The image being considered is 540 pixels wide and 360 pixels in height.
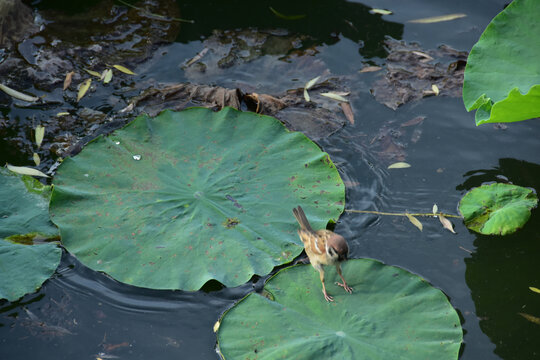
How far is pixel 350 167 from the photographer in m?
4.33

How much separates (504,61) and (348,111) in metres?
1.31

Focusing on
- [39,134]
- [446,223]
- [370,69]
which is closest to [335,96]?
[370,69]

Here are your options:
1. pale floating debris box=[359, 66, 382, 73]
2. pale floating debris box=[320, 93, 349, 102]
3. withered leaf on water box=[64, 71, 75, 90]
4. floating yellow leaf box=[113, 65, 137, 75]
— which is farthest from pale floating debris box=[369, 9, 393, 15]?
withered leaf on water box=[64, 71, 75, 90]

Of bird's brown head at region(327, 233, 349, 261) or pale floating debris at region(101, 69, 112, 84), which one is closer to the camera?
bird's brown head at region(327, 233, 349, 261)

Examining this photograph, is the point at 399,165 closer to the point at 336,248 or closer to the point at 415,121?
the point at 415,121

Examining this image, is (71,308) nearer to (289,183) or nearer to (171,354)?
(171,354)

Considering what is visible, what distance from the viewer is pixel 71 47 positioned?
548 centimetres

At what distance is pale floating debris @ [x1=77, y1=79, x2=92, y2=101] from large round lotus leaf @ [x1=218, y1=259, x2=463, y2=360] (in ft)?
8.77

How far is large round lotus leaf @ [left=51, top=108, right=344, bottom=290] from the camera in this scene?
3.45 m

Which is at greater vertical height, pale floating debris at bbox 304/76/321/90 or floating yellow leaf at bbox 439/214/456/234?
pale floating debris at bbox 304/76/321/90

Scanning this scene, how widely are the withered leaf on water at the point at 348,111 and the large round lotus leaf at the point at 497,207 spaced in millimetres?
1233

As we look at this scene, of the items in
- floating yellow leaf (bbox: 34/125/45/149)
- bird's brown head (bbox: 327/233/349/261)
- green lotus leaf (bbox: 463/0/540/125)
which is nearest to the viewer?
bird's brown head (bbox: 327/233/349/261)

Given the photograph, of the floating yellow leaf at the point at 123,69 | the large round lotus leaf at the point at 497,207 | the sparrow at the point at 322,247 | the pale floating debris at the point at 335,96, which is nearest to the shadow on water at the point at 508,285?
the large round lotus leaf at the point at 497,207

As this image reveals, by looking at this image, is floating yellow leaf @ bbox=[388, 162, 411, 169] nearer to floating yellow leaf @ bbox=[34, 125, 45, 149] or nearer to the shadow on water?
the shadow on water
